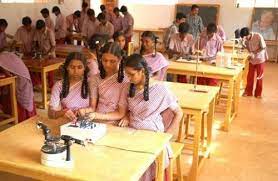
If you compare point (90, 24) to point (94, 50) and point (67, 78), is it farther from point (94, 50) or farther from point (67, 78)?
point (67, 78)

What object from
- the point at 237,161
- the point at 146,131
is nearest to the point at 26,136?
the point at 146,131

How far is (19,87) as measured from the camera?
13.9 feet

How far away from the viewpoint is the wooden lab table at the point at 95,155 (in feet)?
5.34

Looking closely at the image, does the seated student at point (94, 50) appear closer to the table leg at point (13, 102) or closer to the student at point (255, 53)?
the table leg at point (13, 102)

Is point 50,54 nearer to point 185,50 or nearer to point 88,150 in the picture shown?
point 185,50

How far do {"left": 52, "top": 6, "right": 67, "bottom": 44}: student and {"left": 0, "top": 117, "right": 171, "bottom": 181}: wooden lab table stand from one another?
6.36 m

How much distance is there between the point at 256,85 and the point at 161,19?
17.8ft

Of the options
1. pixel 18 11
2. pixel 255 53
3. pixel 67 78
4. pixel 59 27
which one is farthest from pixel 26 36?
pixel 67 78

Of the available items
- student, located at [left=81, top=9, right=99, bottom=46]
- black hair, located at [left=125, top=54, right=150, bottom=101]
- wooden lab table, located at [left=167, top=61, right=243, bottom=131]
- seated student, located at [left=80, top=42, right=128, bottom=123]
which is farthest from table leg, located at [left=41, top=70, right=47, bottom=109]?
student, located at [left=81, top=9, right=99, bottom=46]

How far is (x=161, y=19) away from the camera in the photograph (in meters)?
10.8

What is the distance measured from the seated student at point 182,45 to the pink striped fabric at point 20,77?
85.6 inches

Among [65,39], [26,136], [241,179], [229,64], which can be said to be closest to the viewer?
[26,136]

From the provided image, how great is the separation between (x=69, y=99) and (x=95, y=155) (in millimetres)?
754

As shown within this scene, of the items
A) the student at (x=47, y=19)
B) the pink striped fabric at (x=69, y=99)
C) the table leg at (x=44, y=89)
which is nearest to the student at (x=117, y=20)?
the student at (x=47, y=19)
